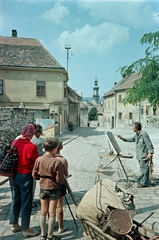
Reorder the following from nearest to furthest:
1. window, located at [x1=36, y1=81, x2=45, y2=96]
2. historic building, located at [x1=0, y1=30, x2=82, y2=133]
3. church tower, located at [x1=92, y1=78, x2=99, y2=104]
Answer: historic building, located at [x1=0, y1=30, x2=82, y2=133] < window, located at [x1=36, y1=81, x2=45, y2=96] < church tower, located at [x1=92, y1=78, x2=99, y2=104]

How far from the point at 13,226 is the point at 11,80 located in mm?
21118

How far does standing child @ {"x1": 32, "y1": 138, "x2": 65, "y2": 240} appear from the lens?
335 cm

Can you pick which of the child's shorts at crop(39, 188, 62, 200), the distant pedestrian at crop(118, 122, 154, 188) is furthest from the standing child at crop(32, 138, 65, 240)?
the distant pedestrian at crop(118, 122, 154, 188)

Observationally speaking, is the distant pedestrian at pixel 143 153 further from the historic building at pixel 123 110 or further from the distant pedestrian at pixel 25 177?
the historic building at pixel 123 110

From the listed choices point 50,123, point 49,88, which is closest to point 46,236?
point 50,123

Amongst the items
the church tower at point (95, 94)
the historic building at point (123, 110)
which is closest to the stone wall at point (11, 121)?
the historic building at point (123, 110)

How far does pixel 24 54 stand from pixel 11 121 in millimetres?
14639

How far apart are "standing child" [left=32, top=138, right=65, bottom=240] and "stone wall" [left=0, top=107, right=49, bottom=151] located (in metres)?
6.54

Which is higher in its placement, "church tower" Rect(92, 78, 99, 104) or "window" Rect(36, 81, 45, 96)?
"church tower" Rect(92, 78, 99, 104)

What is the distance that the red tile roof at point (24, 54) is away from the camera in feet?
75.7

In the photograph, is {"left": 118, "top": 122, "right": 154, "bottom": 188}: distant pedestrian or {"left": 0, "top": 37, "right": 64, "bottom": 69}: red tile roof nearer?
{"left": 118, "top": 122, "right": 154, "bottom": 188}: distant pedestrian

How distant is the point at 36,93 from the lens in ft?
77.0

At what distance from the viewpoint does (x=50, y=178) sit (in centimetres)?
338

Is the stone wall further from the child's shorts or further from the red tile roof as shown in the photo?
the red tile roof
